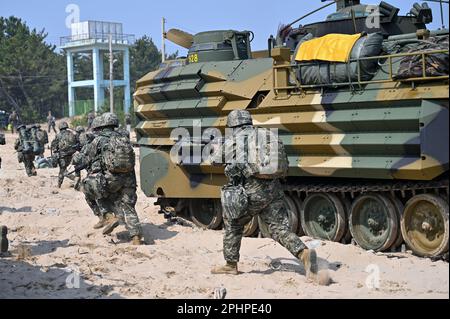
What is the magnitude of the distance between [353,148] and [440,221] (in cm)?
138

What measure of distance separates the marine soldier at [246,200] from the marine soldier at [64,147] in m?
10.2

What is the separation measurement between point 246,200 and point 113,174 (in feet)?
9.34

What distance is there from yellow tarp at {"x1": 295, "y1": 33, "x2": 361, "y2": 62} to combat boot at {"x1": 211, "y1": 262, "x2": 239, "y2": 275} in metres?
3.00

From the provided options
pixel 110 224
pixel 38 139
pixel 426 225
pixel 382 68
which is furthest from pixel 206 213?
pixel 38 139

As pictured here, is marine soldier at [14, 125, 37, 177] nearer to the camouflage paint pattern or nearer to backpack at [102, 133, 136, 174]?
the camouflage paint pattern

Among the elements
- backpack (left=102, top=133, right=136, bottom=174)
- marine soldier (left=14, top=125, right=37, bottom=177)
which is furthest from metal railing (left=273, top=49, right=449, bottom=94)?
marine soldier (left=14, top=125, right=37, bottom=177)

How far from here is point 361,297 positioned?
273 inches

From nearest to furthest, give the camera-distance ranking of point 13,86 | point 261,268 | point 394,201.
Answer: point 261,268, point 394,201, point 13,86

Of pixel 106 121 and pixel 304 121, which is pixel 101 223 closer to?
pixel 106 121

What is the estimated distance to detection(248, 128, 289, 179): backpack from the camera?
7.99 metres

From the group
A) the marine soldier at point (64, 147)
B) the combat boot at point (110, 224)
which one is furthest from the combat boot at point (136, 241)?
the marine soldier at point (64, 147)

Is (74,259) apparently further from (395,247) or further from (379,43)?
(379,43)

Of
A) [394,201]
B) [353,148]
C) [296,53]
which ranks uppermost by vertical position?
[296,53]
